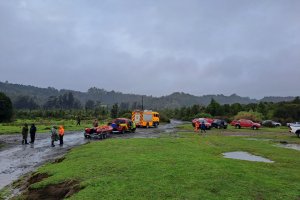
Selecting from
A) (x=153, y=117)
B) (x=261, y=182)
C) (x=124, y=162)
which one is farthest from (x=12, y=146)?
(x=153, y=117)

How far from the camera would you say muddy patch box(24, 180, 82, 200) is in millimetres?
13039

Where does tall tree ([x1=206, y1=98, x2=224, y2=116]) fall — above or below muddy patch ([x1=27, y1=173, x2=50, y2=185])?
above

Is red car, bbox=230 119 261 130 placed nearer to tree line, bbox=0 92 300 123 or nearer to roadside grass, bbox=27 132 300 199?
tree line, bbox=0 92 300 123

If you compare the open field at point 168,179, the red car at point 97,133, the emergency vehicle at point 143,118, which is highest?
the emergency vehicle at point 143,118

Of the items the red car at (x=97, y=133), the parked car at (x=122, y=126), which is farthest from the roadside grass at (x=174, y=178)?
the parked car at (x=122, y=126)

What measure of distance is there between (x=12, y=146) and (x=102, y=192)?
22.1 meters

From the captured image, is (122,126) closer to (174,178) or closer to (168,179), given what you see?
(174,178)

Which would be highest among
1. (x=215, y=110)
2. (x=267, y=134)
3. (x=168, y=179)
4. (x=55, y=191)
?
(x=215, y=110)

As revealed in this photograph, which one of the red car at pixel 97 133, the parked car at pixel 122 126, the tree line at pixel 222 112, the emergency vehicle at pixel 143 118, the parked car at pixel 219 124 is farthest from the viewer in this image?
the tree line at pixel 222 112

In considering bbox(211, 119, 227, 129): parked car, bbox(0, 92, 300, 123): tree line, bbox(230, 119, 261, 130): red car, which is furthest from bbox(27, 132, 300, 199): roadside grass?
bbox(0, 92, 300, 123): tree line

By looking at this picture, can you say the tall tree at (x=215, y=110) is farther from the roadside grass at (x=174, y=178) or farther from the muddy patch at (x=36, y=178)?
the muddy patch at (x=36, y=178)

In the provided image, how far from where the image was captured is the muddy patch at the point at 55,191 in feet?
42.8

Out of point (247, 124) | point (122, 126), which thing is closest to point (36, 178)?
point (122, 126)

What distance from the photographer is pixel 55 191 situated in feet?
44.6
